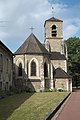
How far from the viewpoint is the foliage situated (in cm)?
7427

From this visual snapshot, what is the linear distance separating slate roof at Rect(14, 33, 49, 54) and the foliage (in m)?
24.6

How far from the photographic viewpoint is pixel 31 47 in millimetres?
50094

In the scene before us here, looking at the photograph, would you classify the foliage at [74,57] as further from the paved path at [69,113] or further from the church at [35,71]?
the paved path at [69,113]

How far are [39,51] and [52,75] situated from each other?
213 inches

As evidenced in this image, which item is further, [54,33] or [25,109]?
[54,33]

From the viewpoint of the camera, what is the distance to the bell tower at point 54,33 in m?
61.1

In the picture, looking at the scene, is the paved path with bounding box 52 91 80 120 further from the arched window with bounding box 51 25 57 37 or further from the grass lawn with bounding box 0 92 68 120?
the arched window with bounding box 51 25 57 37

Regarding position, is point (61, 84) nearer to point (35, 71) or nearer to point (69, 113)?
point (35, 71)

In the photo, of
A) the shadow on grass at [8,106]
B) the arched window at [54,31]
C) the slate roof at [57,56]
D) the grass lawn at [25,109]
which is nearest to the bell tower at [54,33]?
the arched window at [54,31]

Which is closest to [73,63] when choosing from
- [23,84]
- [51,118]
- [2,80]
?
[23,84]

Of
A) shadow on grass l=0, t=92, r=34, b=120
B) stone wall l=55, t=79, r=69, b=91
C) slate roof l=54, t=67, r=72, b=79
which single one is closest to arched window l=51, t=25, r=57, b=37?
slate roof l=54, t=67, r=72, b=79

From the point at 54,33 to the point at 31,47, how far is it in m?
14.1

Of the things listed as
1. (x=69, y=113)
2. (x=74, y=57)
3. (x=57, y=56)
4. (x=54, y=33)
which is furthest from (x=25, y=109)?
(x=74, y=57)

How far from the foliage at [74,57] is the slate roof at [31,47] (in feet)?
80.8
